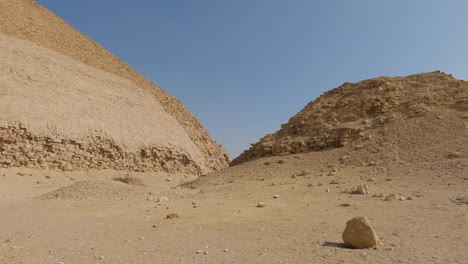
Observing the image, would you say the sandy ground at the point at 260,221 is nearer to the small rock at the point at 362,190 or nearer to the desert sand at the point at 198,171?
the desert sand at the point at 198,171

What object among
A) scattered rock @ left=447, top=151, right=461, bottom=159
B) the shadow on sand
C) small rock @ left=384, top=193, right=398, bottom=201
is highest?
scattered rock @ left=447, top=151, right=461, bottom=159

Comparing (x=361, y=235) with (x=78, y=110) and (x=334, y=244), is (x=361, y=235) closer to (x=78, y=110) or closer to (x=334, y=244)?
(x=334, y=244)

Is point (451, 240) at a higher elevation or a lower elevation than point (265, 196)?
lower

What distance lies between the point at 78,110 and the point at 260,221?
48.1 feet

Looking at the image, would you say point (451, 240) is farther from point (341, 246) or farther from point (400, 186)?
point (400, 186)

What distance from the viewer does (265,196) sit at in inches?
351

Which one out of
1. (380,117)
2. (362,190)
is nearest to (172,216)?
(362,190)

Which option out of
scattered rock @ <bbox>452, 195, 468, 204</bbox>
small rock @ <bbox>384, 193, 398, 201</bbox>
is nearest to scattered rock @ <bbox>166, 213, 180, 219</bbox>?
small rock @ <bbox>384, 193, 398, 201</bbox>

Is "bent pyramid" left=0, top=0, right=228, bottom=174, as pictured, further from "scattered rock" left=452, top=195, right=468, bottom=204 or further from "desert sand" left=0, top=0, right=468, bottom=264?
"scattered rock" left=452, top=195, right=468, bottom=204

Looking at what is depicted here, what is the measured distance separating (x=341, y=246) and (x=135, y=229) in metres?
2.79

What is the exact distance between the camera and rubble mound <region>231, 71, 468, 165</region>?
1280 cm

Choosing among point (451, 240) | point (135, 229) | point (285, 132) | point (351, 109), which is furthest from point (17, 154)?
point (451, 240)

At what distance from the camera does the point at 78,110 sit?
1838 cm

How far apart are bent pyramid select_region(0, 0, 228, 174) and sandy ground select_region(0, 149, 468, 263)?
399 cm
